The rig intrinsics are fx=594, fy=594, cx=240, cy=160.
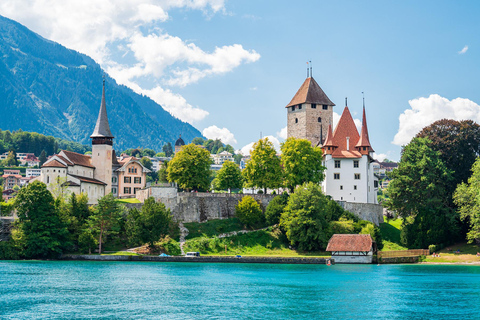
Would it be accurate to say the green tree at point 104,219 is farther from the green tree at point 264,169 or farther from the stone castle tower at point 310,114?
the stone castle tower at point 310,114

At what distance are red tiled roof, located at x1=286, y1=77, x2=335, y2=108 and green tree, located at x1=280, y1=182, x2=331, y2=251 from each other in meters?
25.3

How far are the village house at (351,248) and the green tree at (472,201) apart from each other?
10.6m

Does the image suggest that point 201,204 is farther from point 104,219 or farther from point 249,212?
point 104,219

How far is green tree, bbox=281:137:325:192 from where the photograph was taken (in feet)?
252

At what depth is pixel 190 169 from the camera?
83.1 meters

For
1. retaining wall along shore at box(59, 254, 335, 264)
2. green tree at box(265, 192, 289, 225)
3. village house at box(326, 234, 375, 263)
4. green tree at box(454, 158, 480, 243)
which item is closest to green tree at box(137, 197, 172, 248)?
retaining wall along shore at box(59, 254, 335, 264)

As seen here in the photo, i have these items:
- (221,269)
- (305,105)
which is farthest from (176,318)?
(305,105)

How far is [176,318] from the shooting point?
107 feet

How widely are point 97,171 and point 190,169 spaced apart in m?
15.9

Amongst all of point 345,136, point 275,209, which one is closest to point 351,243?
point 275,209

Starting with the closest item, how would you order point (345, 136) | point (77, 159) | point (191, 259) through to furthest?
point (191, 259)
point (345, 136)
point (77, 159)

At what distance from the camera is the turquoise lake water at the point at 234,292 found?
112 ft

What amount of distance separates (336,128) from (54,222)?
40.0 metres

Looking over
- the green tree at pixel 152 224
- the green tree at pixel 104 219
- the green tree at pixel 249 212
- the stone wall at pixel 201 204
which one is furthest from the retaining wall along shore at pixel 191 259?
the stone wall at pixel 201 204
